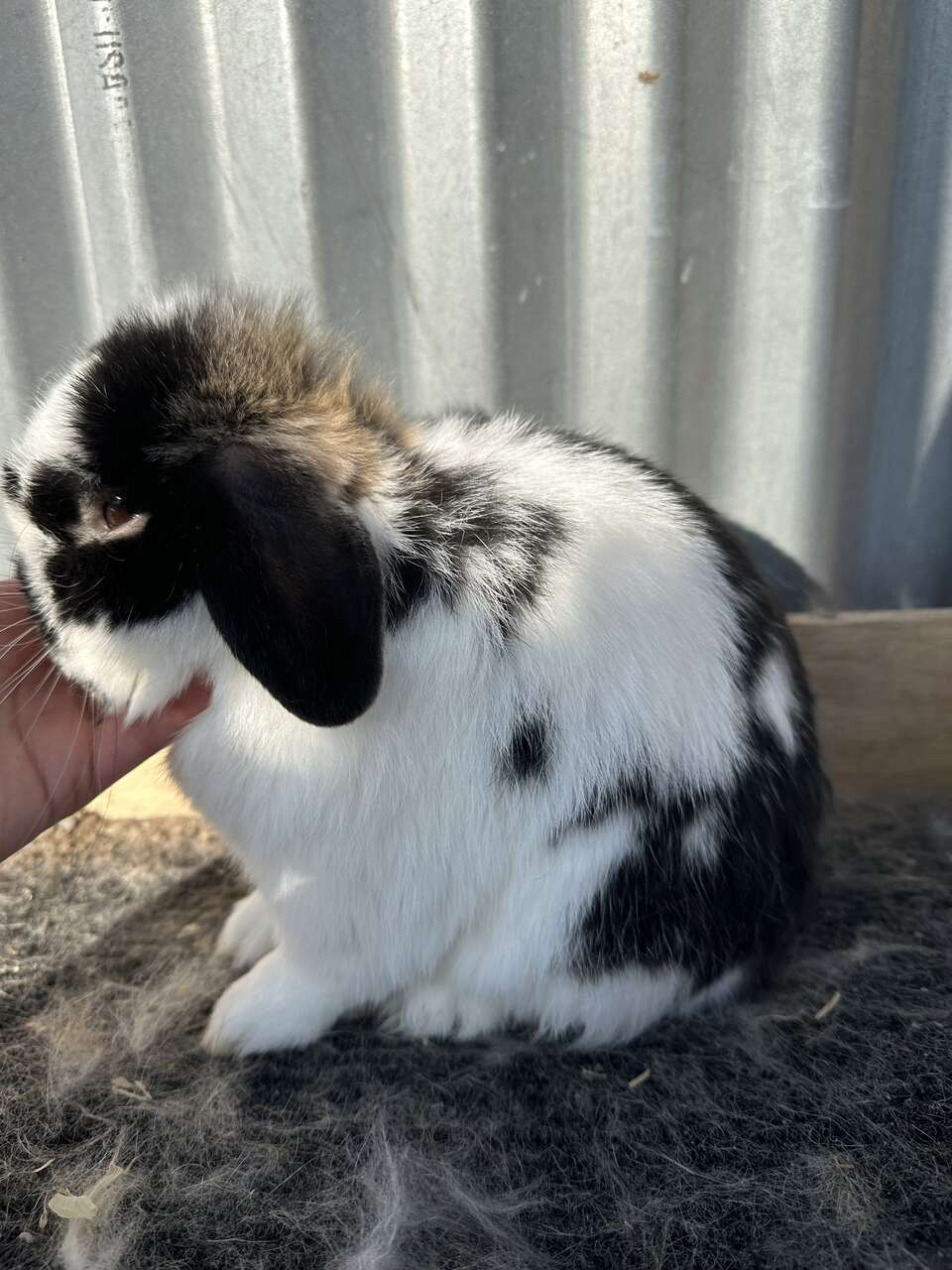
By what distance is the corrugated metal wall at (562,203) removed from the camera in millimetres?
1638

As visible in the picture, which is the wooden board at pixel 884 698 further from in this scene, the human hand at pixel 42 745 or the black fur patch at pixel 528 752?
the human hand at pixel 42 745

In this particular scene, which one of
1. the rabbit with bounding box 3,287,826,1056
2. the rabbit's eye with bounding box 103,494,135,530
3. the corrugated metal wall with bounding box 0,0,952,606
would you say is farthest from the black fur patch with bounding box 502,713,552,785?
the corrugated metal wall with bounding box 0,0,952,606

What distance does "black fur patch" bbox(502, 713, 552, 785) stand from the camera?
1296 mm

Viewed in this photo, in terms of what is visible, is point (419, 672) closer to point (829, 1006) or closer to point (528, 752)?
point (528, 752)

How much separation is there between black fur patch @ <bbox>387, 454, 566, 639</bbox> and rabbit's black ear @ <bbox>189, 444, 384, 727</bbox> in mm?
161

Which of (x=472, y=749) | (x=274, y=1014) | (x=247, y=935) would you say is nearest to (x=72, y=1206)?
(x=274, y=1014)

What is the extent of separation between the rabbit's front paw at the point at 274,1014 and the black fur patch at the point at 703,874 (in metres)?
0.37

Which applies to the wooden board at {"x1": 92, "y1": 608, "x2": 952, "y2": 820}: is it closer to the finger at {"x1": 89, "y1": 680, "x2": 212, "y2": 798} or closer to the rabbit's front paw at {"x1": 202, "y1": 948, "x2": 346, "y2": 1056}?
the finger at {"x1": 89, "y1": 680, "x2": 212, "y2": 798}

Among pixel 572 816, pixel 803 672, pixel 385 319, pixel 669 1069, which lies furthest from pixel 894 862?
pixel 385 319

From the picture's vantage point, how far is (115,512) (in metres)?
1.19

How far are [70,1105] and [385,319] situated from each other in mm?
1271

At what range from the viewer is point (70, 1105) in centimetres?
141

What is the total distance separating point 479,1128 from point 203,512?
865mm

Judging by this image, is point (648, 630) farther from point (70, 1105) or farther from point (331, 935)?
point (70, 1105)
